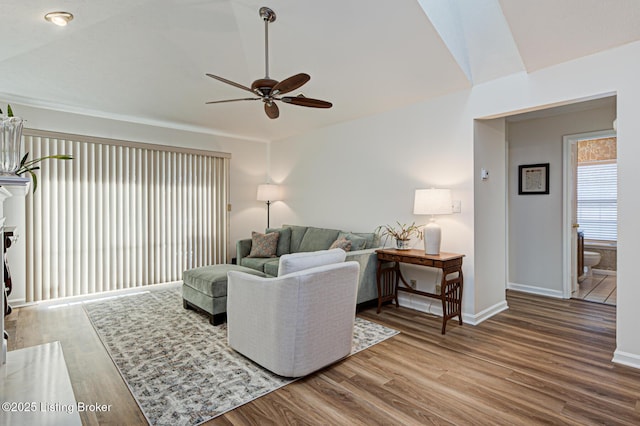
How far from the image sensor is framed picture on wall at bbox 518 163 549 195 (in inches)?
187

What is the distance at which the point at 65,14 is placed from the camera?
2781 mm

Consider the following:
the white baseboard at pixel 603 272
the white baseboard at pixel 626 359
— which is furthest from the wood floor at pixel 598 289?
the white baseboard at pixel 626 359

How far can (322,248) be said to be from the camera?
192 inches

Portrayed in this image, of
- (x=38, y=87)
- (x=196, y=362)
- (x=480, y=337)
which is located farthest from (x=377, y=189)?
(x=38, y=87)

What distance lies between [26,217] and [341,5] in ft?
14.2

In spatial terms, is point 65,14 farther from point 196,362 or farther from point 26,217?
point 196,362

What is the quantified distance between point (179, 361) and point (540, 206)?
487 cm

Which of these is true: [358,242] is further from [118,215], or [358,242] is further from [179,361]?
[118,215]

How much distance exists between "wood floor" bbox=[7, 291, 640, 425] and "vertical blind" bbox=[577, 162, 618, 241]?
145 inches

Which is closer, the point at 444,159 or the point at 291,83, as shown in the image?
the point at 291,83

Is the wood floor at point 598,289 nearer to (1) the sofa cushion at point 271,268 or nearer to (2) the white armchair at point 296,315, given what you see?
(2) the white armchair at point 296,315

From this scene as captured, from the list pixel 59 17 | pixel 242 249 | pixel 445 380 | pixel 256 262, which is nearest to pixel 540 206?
pixel 445 380

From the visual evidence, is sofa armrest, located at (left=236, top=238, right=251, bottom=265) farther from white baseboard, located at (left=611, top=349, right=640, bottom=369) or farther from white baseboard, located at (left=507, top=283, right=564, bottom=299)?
white baseboard, located at (left=611, top=349, right=640, bottom=369)

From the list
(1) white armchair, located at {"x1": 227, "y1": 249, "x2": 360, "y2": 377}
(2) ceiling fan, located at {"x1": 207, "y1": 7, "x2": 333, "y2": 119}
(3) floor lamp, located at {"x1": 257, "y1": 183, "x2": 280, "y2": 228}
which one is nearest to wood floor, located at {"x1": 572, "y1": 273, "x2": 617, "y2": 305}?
(1) white armchair, located at {"x1": 227, "y1": 249, "x2": 360, "y2": 377}
